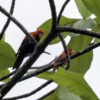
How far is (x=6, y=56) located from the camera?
1165mm

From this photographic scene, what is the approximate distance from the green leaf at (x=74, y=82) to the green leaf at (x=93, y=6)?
0.28 meters

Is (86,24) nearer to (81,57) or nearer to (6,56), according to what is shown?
(81,57)

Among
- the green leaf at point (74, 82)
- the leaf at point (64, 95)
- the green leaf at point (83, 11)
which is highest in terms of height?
the green leaf at point (83, 11)

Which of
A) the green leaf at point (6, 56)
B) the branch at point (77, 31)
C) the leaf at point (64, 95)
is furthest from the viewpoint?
the green leaf at point (6, 56)

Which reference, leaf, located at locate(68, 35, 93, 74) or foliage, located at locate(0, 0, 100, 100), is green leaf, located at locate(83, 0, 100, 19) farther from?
leaf, located at locate(68, 35, 93, 74)

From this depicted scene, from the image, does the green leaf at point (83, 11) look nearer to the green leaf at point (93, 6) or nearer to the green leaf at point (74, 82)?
the green leaf at point (93, 6)

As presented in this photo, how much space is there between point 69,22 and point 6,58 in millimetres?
275

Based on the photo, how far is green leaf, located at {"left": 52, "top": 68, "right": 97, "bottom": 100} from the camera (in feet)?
3.00

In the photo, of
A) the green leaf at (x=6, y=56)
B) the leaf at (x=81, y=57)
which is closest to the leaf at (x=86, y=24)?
the leaf at (x=81, y=57)

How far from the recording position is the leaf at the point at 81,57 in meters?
1.21

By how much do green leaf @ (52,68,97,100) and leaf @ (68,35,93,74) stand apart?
271 millimetres

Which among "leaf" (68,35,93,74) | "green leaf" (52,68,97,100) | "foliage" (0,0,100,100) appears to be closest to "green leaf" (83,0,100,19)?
"foliage" (0,0,100,100)

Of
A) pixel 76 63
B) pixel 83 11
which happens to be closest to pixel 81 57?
pixel 76 63

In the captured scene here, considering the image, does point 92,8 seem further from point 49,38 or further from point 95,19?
point 49,38
